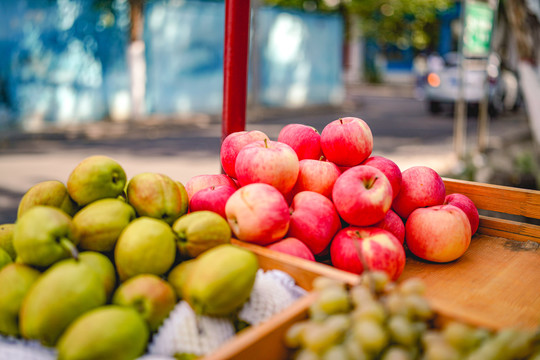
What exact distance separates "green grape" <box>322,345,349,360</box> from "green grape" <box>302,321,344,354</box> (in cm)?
1

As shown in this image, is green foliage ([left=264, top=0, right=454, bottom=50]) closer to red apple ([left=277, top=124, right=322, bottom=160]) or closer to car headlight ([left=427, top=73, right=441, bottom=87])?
car headlight ([left=427, top=73, right=441, bottom=87])

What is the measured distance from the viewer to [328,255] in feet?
6.47

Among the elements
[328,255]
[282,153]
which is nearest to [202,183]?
[282,153]

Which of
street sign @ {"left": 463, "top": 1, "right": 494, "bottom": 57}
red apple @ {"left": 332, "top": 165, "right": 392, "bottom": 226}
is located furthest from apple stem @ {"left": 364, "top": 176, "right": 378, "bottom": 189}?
street sign @ {"left": 463, "top": 1, "right": 494, "bottom": 57}

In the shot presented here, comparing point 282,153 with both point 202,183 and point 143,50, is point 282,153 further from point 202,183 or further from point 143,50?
point 143,50

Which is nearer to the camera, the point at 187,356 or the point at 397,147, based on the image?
the point at 187,356

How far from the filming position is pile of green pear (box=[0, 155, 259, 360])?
1221mm

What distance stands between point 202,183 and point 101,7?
11833 mm

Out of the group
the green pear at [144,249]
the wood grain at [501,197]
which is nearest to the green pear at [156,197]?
the green pear at [144,249]

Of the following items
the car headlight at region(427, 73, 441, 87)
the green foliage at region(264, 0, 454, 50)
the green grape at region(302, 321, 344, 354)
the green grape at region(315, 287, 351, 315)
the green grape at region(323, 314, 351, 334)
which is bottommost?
the green grape at region(302, 321, 344, 354)

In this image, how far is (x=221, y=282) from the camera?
1.30 metres

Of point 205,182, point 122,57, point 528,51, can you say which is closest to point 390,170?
point 205,182

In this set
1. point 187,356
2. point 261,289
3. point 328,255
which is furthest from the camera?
point 328,255

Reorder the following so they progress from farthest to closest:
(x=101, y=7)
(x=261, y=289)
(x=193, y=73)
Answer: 1. (x=193, y=73)
2. (x=101, y=7)
3. (x=261, y=289)
